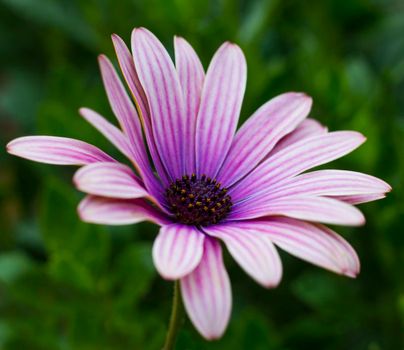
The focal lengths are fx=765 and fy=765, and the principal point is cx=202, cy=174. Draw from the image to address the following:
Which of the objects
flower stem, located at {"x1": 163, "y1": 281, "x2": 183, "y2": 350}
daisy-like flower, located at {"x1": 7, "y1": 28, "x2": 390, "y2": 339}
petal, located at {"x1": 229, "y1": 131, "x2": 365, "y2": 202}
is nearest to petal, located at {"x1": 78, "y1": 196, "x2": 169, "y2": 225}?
daisy-like flower, located at {"x1": 7, "y1": 28, "x2": 390, "y2": 339}

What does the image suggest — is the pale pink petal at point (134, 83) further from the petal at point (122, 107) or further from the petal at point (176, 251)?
the petal at point (176, 251)

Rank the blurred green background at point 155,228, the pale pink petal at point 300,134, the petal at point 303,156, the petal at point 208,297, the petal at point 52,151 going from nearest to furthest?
the petal at point 208,297 < the petal at point 52,151 < the petal at point 303,156 < the pale pink petal at point 300,134 < the blurred green background at point 155,228

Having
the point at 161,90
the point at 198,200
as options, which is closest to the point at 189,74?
the point at 161,90

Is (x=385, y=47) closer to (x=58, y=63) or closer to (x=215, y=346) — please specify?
(x=58, y=63)

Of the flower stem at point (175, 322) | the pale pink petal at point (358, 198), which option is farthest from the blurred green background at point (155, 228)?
the pale pink petal at point (358, 198)

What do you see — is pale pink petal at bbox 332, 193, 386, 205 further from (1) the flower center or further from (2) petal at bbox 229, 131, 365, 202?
(1) the flower center

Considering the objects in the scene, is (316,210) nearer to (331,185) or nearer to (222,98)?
(331,185)

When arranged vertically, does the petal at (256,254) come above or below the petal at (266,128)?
below

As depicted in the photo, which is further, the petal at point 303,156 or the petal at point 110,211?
the petal at point 303,156
